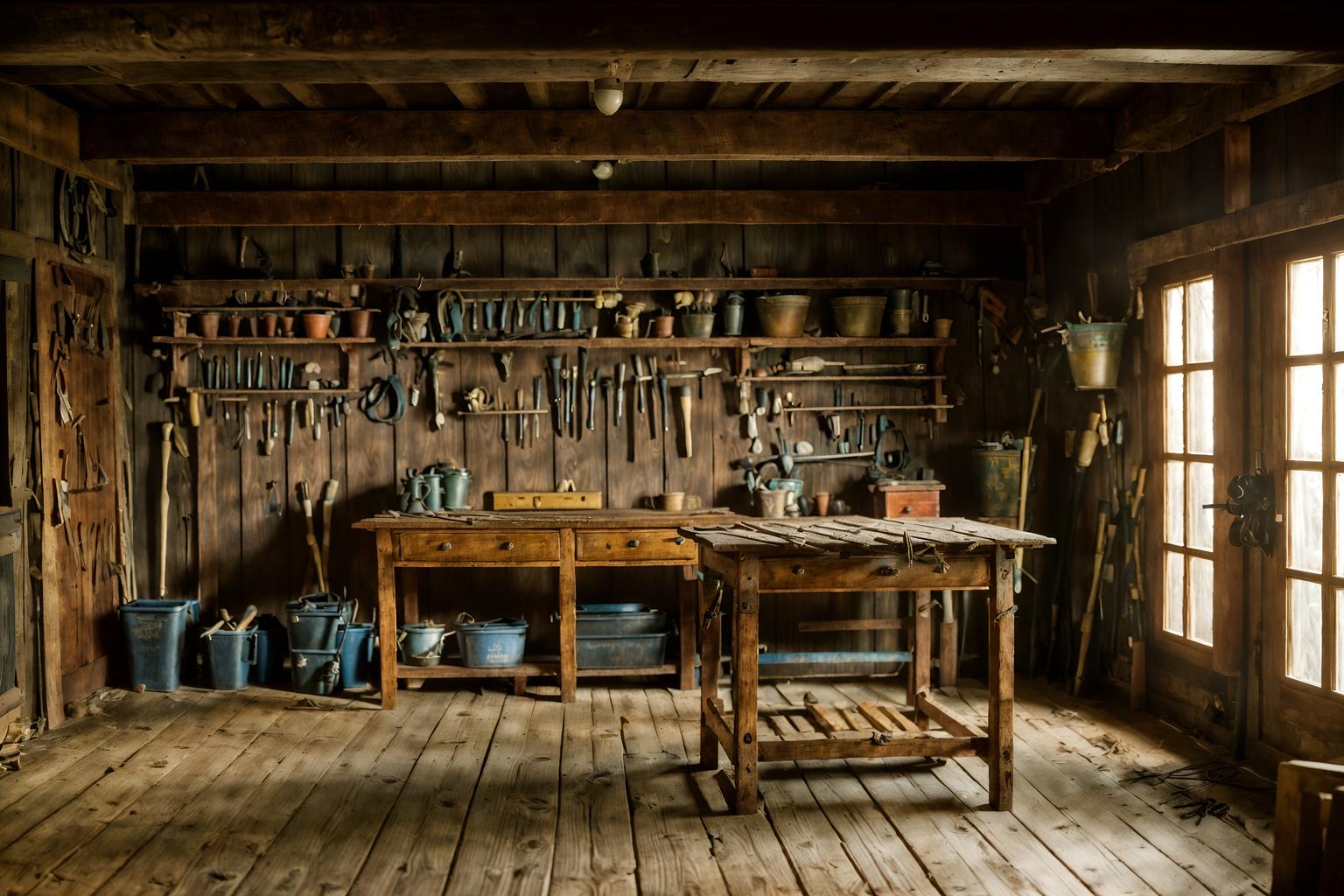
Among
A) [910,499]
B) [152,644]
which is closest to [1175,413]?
[910,499]

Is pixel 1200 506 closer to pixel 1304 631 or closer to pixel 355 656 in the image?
pixel 1304 631

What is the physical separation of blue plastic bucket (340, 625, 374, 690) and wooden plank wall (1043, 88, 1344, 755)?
3.69m

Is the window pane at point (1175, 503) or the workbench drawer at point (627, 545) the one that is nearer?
the window pane at point (1175, 503)

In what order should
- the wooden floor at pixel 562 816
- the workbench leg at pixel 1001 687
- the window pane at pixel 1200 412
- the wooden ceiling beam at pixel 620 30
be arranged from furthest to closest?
1. the window pane at pixel 1200 412
2. the workbench leg at pixel 1001 687
3. the wooden ceiling beam at pixel 620 30
4. the wooden floor at pixel 562 816

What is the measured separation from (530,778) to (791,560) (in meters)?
1.34

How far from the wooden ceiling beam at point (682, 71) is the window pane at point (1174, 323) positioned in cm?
106

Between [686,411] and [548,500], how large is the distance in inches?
35.2

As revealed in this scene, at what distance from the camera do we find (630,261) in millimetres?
5844

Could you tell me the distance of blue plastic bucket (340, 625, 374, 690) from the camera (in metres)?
5.41

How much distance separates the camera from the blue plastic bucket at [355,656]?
541 centimetres

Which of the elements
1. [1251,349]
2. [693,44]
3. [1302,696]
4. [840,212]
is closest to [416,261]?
[840,212]

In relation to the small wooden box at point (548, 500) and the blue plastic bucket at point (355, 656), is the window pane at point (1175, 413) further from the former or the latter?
the blue plastic bucket at point (355, 656)

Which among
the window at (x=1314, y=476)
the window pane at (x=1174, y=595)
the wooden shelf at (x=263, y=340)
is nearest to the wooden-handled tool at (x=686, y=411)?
the wooden shelf at (x=263, y=340)

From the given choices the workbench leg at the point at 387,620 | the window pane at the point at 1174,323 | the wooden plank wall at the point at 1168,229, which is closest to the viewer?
the wooden plank wall at the point at 1168,229
